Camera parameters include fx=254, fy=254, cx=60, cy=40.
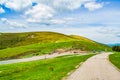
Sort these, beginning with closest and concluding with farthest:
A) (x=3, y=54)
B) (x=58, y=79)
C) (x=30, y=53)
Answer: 1. (x=58, y=79)
2. (x=30, y=53)
3. (x=3, y=54)

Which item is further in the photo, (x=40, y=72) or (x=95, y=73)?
(x=40, y=72)

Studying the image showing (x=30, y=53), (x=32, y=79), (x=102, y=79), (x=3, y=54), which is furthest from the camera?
(x=3, y=54)

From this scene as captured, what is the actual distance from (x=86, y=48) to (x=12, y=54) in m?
37.3

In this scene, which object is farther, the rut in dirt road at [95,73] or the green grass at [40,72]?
the green grass at [40,72]

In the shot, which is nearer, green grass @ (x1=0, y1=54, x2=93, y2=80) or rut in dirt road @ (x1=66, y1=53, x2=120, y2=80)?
rut in dirt road @ (x1=66, y1=53, x2=120, y2=80)

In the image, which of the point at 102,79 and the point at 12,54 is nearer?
the point at 102,79

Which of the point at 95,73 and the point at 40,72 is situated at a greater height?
the point at 95,73

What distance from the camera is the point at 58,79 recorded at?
27109 mm

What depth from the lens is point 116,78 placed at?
25.8 meters

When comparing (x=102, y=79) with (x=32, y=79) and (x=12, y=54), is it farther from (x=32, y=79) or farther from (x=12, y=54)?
(x=12, y=54)

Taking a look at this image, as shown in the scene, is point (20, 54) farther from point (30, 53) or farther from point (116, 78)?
point (116, 78)

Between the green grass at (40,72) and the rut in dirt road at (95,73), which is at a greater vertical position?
the rut in dirt road at (95,73)

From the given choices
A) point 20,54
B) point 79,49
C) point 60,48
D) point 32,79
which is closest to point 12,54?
point 20,54

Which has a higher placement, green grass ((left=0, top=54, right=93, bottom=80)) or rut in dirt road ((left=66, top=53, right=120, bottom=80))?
rut in dirt road ((left=66, top=53, right=120, bottom=80))
